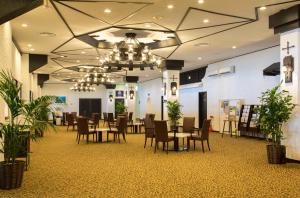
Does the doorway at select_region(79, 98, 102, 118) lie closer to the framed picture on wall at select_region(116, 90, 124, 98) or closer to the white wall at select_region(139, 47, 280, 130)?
the framed picture on wall at select_region(116, 90, 124, 98)

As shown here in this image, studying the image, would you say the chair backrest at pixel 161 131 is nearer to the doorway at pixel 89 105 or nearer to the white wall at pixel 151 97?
the white wall at pixel 151 97

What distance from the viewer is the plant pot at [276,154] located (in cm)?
694

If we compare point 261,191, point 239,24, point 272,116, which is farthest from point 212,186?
point 239,24

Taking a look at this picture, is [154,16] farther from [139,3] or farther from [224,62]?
[224,62]

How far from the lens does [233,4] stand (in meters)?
6.57

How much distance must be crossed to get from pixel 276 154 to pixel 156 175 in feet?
9.42

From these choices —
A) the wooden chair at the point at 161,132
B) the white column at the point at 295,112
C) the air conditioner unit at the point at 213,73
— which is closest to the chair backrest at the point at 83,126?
the wooden chair at the point at 161,132

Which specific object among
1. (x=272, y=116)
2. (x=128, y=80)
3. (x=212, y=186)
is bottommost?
(x=212, y=186)

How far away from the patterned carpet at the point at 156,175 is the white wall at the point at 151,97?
13.5 m

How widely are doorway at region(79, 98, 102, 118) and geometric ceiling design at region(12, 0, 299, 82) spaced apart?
17004mm

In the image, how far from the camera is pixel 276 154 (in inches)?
273

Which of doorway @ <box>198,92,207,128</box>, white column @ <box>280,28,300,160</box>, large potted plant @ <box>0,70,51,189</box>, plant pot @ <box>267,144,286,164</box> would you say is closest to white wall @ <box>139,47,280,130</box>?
doorway @ <box>198,92,207,128</box>

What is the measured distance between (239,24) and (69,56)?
7.64 m

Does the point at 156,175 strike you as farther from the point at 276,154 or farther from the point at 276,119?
the point at 276,119
